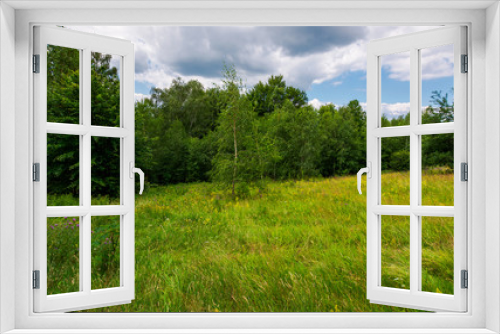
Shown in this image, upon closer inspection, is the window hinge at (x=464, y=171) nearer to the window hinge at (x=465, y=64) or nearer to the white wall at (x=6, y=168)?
the window hinge at (x=465, y=64)

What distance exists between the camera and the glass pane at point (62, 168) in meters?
3.26

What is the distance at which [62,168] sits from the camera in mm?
3451

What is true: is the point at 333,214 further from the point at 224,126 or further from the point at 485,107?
the point at 485,107

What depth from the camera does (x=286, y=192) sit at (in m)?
6.05

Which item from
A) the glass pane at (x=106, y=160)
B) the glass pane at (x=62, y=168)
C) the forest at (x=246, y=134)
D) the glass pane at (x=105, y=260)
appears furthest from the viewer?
the forest at (x=246, y=134)

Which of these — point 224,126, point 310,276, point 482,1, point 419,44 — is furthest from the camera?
point 224,126

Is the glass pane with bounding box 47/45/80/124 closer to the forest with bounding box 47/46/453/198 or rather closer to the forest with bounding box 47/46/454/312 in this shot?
the forest with bounding box 47/46/454/312

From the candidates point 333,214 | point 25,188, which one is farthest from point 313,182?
point 25,188

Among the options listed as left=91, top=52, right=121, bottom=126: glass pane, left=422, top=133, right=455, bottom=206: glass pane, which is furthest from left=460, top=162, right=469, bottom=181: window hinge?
left=91, top=52, right=121, bottom=126: glass pane

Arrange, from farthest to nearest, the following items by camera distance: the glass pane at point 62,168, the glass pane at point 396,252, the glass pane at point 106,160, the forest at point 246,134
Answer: the forest at point 246,134, the glass pane at point 106,160, the glass pane at point 62,168, the glass pane at point 396,252

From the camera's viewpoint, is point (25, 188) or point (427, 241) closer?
point (25, 188)

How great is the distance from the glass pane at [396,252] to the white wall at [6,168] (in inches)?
110

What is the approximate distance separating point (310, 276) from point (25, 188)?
2645mm

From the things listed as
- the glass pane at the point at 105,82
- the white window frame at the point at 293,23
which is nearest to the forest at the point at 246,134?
the glass pane at the point at 105,82
